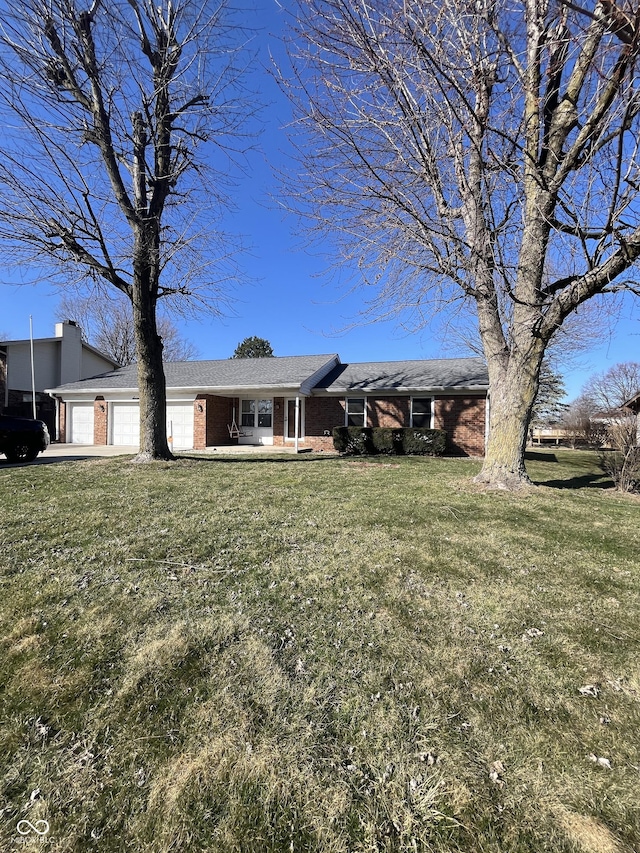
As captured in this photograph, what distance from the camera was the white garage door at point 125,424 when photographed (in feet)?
57.0

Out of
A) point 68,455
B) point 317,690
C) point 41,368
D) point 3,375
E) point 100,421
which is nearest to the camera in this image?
point 317,690

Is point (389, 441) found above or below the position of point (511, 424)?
below

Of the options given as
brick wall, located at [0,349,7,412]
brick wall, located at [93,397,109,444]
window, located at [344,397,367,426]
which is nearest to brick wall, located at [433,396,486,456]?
window, located at [344,397,367,426]

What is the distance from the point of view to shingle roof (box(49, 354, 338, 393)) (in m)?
15.2

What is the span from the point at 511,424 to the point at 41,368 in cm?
2402

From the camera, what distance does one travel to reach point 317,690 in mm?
2098

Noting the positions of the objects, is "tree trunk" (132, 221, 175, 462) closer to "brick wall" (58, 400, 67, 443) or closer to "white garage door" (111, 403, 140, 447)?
"white garage door" (111, 403, 140, 447)

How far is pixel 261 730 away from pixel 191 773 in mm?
339

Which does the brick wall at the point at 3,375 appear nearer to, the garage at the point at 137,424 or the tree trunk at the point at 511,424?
the garage at the point at 137,424

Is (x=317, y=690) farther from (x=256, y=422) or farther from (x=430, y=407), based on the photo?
(x=256, y=422)

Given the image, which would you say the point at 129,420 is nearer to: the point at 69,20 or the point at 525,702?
the point at 69,20

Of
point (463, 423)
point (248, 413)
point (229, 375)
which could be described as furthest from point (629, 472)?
point (229, 375)

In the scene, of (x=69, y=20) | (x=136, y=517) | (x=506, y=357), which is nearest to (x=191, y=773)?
(x=136, y=517)

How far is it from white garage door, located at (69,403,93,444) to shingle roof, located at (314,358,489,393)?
11246 millimetres
